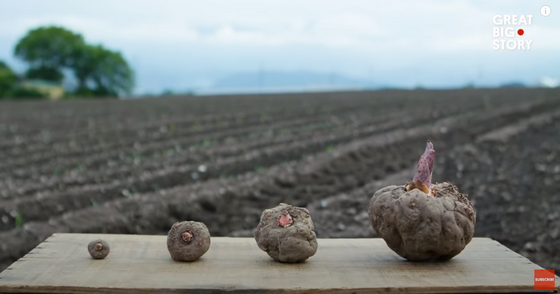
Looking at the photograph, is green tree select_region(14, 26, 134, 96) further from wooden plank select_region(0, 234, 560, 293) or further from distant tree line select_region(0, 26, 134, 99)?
wooden plank select_region(0, 234, 560, 293)

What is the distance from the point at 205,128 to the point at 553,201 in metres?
11.2

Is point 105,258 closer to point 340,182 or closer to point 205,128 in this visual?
point 340,182

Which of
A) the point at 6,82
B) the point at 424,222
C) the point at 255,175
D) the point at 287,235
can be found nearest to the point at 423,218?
the point at 424,222

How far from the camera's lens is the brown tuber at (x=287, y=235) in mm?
3660

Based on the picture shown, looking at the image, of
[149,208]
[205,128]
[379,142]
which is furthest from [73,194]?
[205,128]

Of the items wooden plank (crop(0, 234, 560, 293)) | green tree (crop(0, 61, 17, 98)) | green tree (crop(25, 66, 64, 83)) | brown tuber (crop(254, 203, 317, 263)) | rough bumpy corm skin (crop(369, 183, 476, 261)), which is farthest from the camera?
green tree (crop(25, 66, 64, 83))

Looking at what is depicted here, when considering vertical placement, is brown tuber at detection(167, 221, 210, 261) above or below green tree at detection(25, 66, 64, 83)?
below

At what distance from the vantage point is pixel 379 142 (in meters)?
13.2

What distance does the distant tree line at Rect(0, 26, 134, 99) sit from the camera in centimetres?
6856

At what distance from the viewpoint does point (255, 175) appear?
9.70 metres

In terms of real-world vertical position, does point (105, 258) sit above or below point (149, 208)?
above

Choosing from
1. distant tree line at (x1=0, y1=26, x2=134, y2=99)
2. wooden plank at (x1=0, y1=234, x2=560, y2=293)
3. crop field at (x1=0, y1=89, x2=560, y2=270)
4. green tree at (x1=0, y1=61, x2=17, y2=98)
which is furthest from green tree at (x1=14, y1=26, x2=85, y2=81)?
wooden plank at (x1=0, y1=234, x2=560, y2=293)

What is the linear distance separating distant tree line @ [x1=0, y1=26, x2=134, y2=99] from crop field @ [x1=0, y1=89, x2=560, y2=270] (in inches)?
2113

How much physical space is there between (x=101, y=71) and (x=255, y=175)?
6427 centimetres
